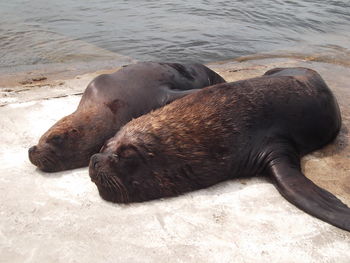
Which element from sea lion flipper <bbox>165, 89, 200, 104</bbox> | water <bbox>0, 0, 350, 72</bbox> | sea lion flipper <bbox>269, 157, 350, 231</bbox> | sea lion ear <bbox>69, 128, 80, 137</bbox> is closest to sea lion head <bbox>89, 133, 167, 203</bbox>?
sea lion ear <bbox>69, 128, 80, 137</bbox>

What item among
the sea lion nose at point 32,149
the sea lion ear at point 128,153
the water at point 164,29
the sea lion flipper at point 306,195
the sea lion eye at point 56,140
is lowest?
the water at point 164,29

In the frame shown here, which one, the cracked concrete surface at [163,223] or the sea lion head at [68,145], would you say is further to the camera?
the sea lion head at [68,145]

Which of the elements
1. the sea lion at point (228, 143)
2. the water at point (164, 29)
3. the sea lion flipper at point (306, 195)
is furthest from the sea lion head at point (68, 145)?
the water at point (164, 29)

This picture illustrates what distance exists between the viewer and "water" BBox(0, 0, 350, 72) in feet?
32.2

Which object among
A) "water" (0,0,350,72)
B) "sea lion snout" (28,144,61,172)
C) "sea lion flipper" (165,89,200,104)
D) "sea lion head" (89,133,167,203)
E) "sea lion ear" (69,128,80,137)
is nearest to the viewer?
"sea lion head" (89,133,167,203)

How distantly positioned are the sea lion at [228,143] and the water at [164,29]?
521cm

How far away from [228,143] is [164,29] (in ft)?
28.4

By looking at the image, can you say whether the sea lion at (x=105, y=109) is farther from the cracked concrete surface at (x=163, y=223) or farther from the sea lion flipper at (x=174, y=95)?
the cracked concrete surface at (x=163, y=223)

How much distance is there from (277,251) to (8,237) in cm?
172

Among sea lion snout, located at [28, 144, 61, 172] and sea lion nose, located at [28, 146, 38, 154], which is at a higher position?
sea lion nose, located at [28, 146, 38, 154]

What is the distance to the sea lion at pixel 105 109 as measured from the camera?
4051 millimetres

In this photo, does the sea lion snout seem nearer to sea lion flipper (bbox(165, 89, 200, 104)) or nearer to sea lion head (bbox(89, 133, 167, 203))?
sea lion head (bbox(89, 133, 167, 203))

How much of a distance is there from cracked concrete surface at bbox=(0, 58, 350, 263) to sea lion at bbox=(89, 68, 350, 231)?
11 cm

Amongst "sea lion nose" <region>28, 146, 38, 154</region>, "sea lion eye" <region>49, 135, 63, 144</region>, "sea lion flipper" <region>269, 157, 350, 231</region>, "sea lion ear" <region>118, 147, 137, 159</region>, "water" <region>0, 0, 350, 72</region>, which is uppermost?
"sea lion ear" <region>118, 147, 137, 159</region>
